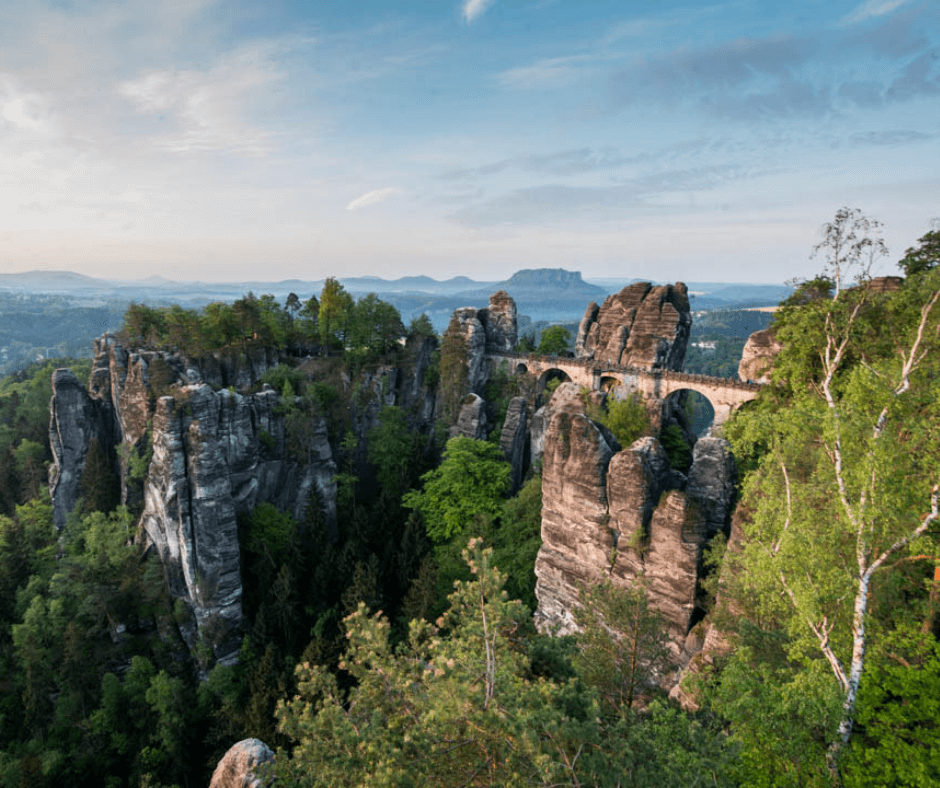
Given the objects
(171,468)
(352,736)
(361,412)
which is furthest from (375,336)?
(352,736)

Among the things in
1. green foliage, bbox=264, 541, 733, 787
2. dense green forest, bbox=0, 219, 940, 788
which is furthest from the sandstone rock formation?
green foliage, bbox=264, 541, 733, 787

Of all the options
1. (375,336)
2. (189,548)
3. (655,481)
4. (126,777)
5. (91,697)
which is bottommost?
(126,777)

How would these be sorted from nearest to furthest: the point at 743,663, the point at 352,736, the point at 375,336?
1. the point at 352,736
2. the point at 743,663
3. the point at 375,336

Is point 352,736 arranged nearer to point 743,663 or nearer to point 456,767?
point 456,767

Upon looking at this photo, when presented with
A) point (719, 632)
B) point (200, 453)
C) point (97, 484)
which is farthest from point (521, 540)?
point (97, 484)

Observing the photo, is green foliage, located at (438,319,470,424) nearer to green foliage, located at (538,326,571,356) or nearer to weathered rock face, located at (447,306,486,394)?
weathered rock face, located at (447,306,486,394)

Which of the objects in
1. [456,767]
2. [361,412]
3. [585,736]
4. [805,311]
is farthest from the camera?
[361,412]
